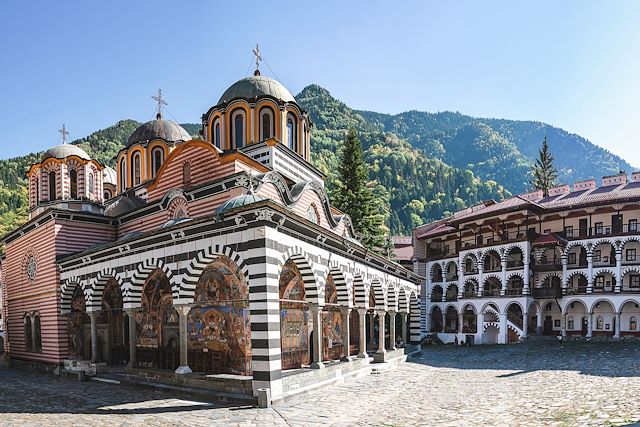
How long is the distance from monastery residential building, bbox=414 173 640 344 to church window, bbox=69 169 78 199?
87.6 feet

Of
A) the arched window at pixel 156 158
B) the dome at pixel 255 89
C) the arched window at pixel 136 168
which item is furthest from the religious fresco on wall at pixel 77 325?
the dome at pixel 255 89

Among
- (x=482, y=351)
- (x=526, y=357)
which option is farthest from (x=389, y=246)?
(x=526, y=357)

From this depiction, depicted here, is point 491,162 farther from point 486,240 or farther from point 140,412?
point 140,412

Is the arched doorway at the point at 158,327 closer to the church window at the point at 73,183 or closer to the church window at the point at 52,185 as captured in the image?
the church window at the point at 73,183

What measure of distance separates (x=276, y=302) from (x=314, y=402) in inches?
106

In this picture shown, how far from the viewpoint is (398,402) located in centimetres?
1217

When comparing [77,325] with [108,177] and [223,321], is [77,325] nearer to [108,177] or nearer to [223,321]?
[223,321]

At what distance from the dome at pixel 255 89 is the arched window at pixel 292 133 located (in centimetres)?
90

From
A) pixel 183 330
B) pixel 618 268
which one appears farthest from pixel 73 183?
pixel 618 268

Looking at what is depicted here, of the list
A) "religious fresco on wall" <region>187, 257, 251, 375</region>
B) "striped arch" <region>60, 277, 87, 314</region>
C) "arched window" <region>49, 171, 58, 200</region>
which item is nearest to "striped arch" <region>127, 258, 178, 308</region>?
"religious fresco on wall" <region>187, 257, 251, 375</region>

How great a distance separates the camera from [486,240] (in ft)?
125

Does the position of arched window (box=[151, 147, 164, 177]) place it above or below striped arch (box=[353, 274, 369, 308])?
above

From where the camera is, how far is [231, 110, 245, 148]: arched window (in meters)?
21.1

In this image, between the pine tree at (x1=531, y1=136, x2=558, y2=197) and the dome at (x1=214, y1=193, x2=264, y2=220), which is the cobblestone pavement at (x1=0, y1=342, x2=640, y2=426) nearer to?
the dome at (x1=214, y1=193, x2=264, y2=220)
